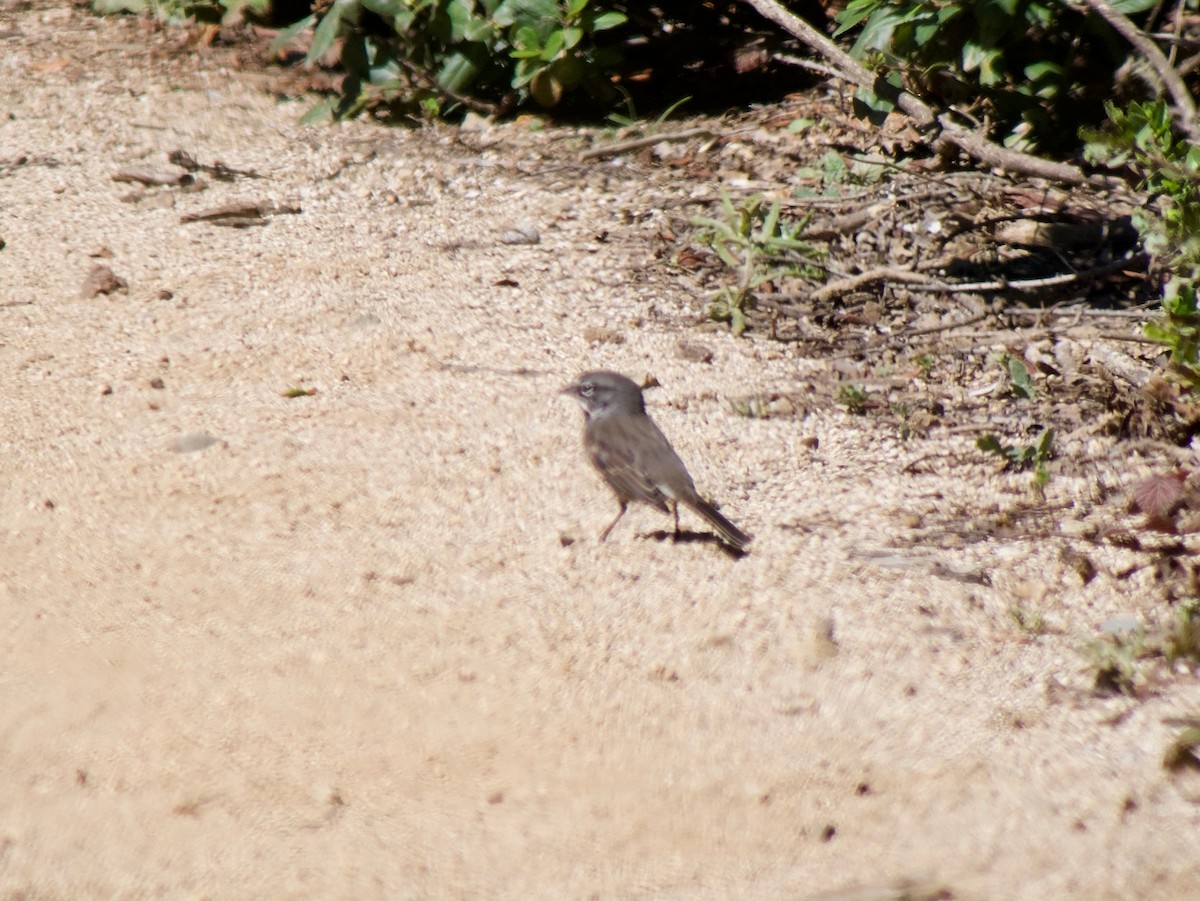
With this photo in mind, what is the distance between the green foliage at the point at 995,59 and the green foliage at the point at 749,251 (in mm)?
721

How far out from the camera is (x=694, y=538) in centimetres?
526

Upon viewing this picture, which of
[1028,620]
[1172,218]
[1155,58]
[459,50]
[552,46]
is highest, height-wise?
[1155,58]

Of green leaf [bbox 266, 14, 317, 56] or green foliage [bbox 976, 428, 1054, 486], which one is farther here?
green leaf [bbox 266, 14, 317, 56]

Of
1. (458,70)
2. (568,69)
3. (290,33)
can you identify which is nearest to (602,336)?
(568,69)

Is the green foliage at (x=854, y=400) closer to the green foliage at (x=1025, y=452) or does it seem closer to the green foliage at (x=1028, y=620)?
the green foliage at (x=1025, y=452)

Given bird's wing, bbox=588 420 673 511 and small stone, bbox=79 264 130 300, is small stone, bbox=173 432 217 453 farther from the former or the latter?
bird's wing, bbox=588 420 673 511

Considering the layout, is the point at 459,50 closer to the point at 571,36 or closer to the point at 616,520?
the point at 571,36

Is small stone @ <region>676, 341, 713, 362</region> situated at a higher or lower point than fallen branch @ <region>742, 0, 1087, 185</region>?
lower

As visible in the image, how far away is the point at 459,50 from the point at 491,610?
443 cm

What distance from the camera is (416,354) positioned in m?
6.26

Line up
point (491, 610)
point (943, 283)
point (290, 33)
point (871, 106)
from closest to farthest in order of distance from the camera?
point (491, 610)
point (943, 283)
point (871, 106)
point (290, 33)

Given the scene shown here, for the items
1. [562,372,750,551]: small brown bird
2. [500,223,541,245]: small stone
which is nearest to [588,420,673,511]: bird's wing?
[562,372,750,551]: small brown bird

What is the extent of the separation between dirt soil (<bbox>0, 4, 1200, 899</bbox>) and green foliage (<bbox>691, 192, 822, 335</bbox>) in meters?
0.22

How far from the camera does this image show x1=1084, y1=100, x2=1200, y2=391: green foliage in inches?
201
